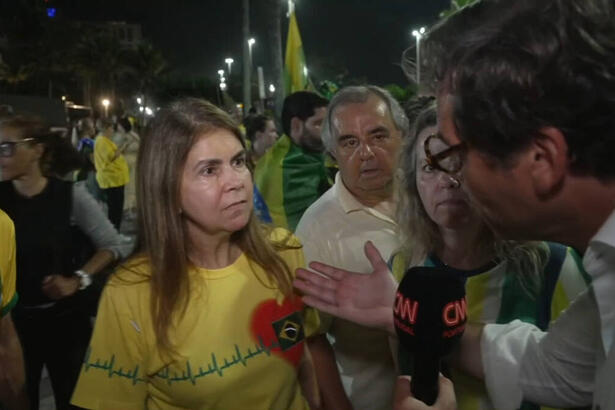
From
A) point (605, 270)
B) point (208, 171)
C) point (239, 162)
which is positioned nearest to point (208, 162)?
point (208, 171)

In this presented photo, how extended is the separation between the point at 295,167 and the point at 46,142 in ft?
6.25

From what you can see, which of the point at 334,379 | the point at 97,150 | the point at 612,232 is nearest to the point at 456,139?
the point at 612,232

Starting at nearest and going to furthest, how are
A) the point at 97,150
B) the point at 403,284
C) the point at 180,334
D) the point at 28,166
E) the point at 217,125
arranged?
1. the point at 403,284
2. the point at 180,334
3. the point at 217,125
4. the point at 28,166
5. the point at 97,150

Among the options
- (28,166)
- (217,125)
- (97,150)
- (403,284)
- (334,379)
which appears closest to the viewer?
(403,284)

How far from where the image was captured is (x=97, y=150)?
934cm

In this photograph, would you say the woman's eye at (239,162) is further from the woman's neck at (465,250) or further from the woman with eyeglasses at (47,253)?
the woman with eyeglasses at (47,253)

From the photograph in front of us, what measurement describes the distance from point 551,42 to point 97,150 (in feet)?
29.8

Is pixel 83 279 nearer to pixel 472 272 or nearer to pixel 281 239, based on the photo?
pixel 281 239

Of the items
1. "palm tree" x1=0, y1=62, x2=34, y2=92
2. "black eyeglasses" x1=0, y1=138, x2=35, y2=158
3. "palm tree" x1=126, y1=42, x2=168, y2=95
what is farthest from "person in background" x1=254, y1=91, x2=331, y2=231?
"palm tree" x1=126, y1=42, x2=168, y2=95

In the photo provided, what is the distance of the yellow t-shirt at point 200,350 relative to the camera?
1.85 meters

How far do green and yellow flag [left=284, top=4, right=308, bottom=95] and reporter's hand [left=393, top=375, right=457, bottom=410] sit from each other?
Result: 5.23 metres

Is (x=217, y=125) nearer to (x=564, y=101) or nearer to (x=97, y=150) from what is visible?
(x=564, y=101)

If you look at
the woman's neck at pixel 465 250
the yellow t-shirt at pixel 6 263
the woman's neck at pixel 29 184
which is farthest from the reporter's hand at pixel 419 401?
the woman's neck at pixel 29 184

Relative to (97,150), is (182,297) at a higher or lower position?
lower
